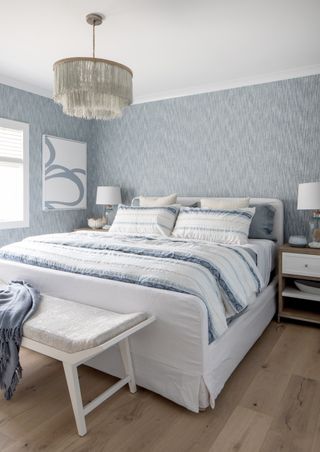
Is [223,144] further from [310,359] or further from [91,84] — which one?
[310,359]

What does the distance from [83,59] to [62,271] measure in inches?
55.6

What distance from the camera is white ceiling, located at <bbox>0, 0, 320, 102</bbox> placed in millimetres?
2287

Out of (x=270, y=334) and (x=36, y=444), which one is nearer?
(x=36, y=444)

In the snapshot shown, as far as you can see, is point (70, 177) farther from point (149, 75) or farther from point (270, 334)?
point (270, 334)

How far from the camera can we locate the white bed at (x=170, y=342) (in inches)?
67.6

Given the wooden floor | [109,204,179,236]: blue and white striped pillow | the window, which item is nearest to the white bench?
the wooden floor

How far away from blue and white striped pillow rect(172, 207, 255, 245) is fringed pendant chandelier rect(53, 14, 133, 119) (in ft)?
4.28

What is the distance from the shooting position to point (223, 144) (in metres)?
3.78

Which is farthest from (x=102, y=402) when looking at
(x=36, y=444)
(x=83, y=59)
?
(x=83, y=59)

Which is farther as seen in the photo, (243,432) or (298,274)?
(298,274)

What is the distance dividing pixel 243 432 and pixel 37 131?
379 centimetres

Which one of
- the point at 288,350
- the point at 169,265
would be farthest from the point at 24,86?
the point at 288,350

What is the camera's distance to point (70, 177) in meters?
4.52

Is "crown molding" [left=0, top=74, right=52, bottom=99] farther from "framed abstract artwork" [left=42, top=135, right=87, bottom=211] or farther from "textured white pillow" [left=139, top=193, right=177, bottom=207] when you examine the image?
"textured white pillow" [left=139, top=193, right=177, bottom=207]
